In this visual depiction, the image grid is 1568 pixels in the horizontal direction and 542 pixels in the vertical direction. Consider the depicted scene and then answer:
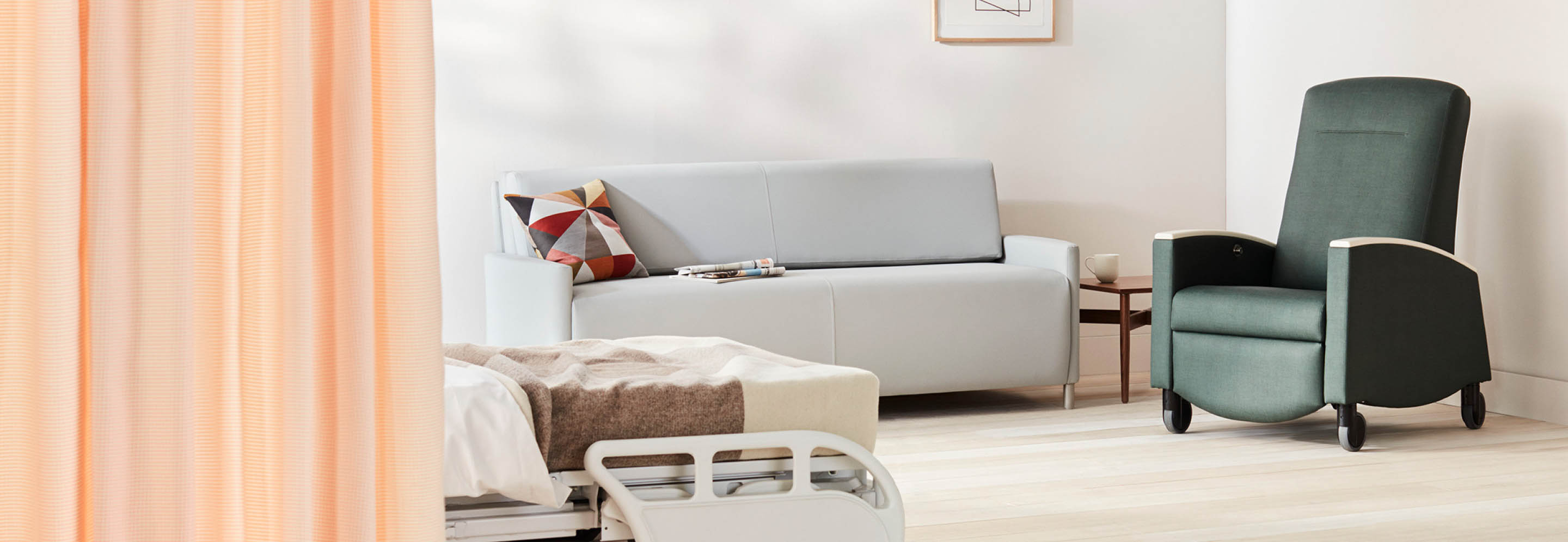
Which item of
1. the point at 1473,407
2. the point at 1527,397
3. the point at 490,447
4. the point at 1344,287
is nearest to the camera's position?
the point at 490,447

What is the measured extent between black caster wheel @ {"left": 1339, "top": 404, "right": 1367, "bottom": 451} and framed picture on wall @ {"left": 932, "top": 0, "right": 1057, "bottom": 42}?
7.30 ft

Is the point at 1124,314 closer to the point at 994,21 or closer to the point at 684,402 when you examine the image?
the point at 994,21

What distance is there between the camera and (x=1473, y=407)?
3.66 metres

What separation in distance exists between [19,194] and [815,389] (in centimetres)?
129

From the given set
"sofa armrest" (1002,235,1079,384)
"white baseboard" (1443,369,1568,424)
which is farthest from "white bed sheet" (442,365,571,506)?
"white baseboard" (1443,369,1568,424)

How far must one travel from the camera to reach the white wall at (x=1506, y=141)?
381 centimetres

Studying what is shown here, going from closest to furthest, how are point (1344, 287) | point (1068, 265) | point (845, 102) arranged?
point (1344, 287) < point (1068, 265) < point (845, 102)

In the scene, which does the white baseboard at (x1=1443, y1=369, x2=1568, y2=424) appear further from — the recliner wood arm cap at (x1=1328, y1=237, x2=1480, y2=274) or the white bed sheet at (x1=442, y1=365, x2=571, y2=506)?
the white bed sheet at (x1=442, y1=365, x2=571, y2=506)

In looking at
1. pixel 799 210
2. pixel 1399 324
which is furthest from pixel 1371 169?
pixel 799 210

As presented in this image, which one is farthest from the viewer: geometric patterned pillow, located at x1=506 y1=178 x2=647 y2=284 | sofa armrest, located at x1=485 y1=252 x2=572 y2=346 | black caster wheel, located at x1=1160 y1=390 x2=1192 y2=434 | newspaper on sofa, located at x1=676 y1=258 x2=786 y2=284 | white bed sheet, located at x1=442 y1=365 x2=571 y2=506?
newspaper on sofa, located at x1=676 y1=258 x2=786 y2=284

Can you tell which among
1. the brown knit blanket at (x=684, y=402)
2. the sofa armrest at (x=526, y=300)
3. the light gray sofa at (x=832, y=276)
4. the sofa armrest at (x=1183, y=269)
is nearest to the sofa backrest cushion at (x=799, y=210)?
the light gray sofa at (x=832, y=276)

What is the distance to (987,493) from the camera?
2.92m

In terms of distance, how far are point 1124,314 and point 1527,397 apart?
1.28 m

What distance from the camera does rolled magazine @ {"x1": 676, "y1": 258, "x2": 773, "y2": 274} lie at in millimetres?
4031
